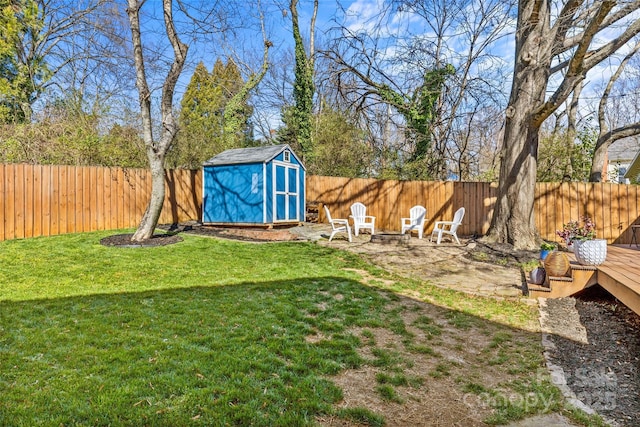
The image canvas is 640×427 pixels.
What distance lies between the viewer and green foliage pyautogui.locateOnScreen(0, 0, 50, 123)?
855cm

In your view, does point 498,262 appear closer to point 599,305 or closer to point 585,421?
point 599,305

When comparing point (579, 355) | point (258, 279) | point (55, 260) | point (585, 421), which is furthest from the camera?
point (55, 260)

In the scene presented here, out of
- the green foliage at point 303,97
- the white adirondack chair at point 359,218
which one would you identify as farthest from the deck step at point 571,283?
the green foliage at point 303,97

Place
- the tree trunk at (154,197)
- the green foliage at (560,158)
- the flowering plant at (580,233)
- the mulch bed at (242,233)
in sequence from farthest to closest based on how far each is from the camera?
the green foliage at (560,158), the mulch bed at (242,233), the tree trunk at (154,197), the flowering plant at (580,233)

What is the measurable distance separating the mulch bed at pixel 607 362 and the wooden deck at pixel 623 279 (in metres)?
0.33

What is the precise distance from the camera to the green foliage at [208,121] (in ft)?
39.7

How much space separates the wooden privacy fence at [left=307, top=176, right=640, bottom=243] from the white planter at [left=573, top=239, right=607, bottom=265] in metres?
4.75

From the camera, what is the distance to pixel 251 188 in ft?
29.7

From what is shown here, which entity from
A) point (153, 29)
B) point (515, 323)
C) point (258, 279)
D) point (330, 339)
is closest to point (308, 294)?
point (258, 279)

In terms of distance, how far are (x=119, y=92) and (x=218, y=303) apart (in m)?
10.2

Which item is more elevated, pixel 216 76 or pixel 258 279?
pixel 216 76

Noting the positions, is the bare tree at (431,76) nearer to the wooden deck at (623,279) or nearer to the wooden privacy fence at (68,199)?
the wooden deck at (623,279)

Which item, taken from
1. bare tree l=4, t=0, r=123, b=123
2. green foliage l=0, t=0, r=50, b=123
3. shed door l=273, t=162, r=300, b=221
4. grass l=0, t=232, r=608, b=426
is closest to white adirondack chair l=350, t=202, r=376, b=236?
shed door l=273, t=162, r=300, b=221

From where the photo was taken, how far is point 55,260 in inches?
200
